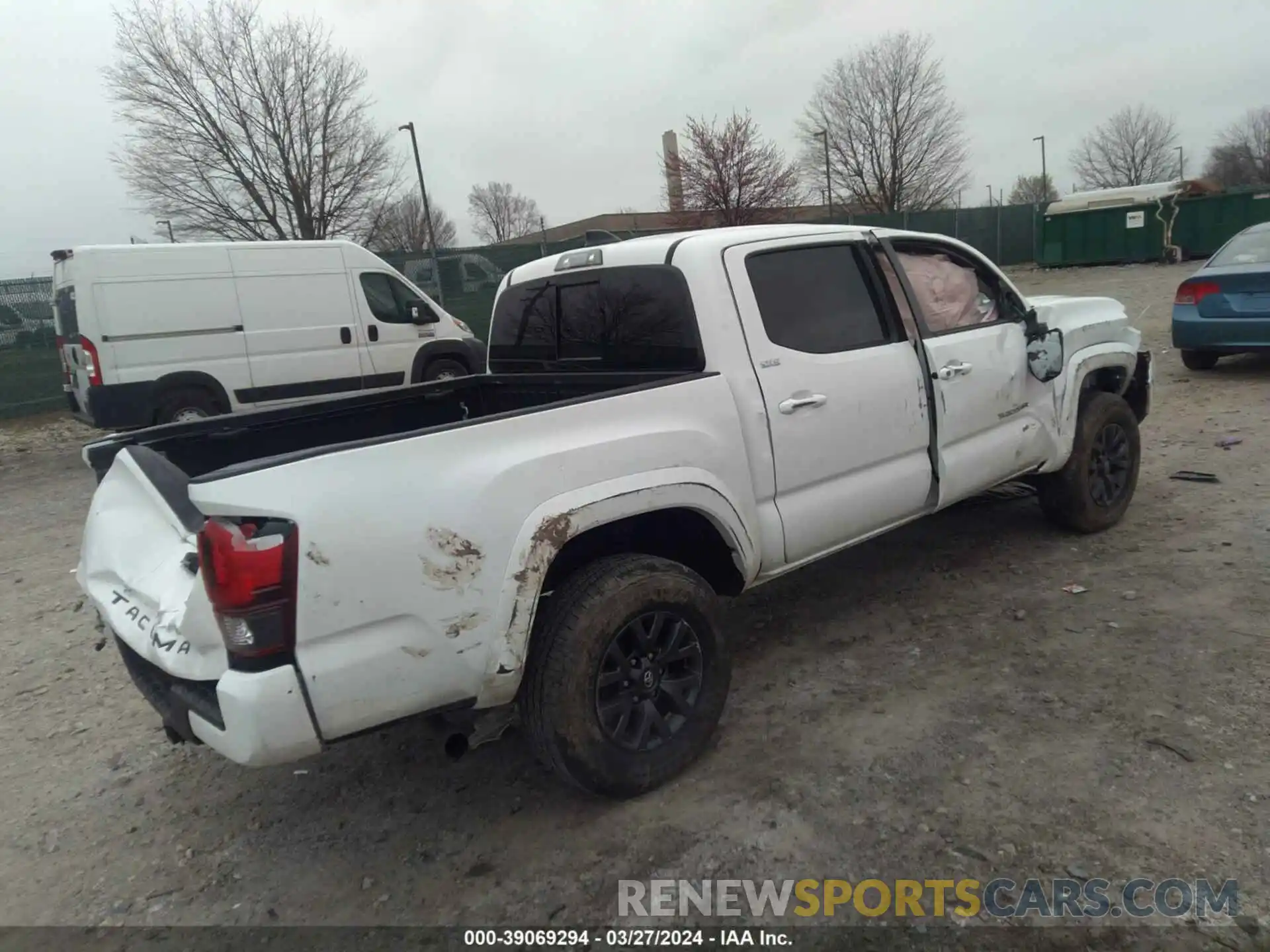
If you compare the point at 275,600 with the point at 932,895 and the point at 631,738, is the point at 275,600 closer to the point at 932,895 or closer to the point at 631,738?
the point at 631,738

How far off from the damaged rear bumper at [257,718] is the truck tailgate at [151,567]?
3.4 inches

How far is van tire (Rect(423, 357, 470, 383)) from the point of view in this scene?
11164 mm

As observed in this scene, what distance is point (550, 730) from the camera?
253 cm

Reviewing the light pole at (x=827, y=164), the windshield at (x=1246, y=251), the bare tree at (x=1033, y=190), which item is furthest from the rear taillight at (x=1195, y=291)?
the bare tree at (x=1033, y=190)

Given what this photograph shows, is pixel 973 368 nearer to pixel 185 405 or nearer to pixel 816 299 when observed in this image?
pixel 816 299

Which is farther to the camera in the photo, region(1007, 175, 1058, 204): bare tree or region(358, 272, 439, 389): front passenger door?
region(1007, 175, 1058, 204): bare tree

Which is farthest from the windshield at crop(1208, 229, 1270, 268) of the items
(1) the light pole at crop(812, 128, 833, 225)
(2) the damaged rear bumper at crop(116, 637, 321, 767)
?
(1) the light pole at crop(812, 128, 833, 225)

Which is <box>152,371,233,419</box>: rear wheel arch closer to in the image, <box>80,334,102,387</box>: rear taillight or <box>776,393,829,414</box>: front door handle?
<box>80,334,102,387</box>: rear taillight

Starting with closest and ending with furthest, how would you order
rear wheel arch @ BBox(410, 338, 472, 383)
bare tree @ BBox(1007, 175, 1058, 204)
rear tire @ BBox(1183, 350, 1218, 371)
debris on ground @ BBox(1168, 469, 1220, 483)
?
1. debris on ground @ BBox(1168, 469, 1220, 483)
2. rear tire @ BBox(1183, 350, 1218, 371)
3. rear wheel arch @ BBox(410, 338, 472, 383)
4. bare tree @ BBox(1007, 175, 1058, 204)

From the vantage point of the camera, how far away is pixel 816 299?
3.45m

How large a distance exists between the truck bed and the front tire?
2632 millimetres

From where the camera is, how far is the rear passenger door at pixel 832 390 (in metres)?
3.18

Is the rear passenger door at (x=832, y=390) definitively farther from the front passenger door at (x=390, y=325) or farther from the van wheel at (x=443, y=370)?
the van wheel at (x=443, y=370)

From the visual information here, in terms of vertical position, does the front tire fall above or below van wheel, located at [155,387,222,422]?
below
